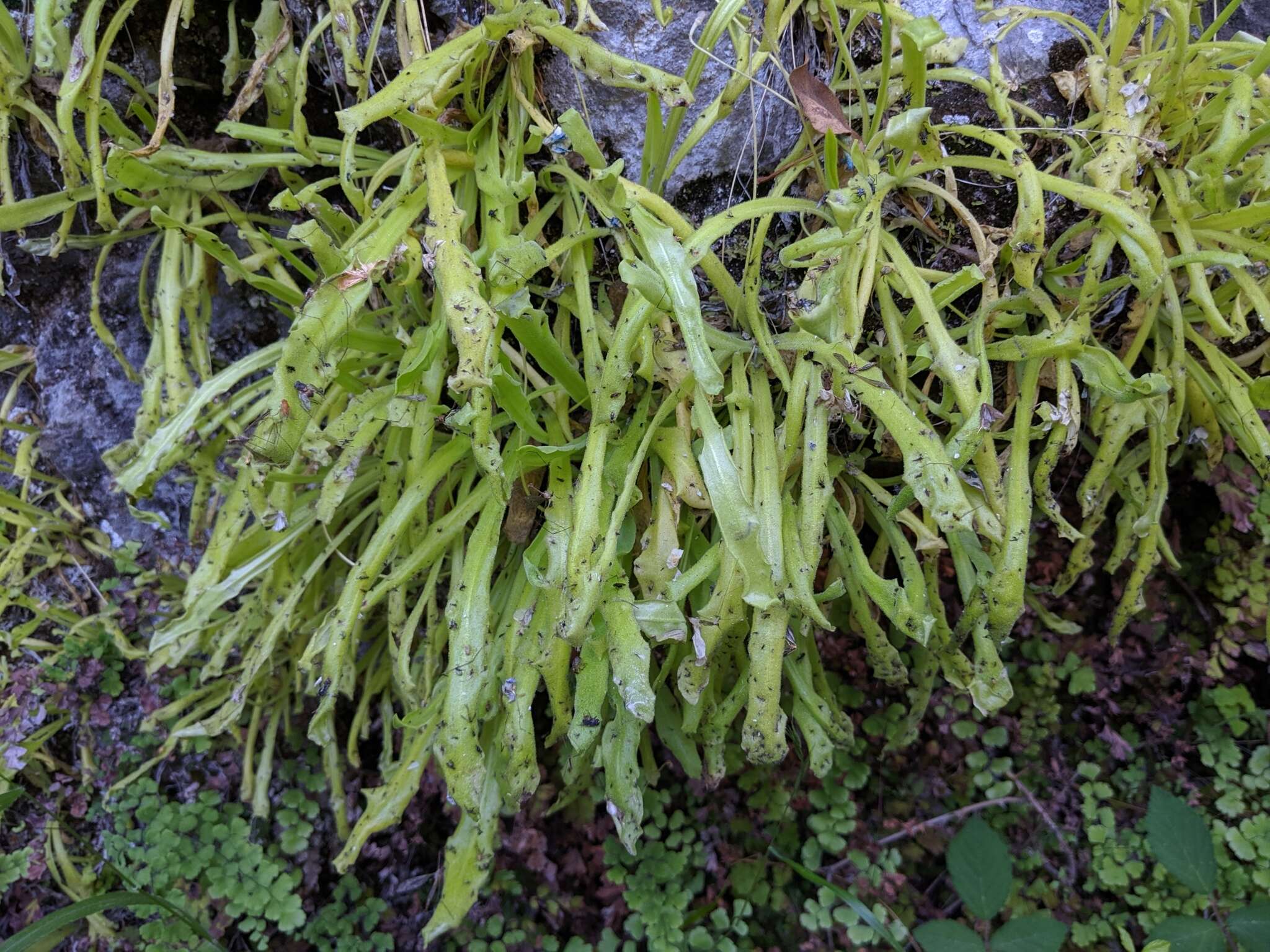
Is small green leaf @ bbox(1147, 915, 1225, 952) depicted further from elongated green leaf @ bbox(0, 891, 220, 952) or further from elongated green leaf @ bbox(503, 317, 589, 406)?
elongated green leaf @ bbox(0, 891, 220, 952)

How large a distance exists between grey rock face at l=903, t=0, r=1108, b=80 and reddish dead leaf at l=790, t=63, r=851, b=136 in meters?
0.21

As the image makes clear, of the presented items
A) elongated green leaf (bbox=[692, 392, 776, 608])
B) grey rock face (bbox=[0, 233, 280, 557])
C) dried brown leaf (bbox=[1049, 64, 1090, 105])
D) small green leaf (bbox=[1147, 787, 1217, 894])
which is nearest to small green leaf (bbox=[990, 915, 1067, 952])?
small green leaf (bbox=[1147, 787, 1217, 894])

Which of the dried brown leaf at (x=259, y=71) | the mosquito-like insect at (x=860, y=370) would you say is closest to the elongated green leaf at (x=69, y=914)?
the dried brown leaf at (x=259, y=71)

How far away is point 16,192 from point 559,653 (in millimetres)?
930

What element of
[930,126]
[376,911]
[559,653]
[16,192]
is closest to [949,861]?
[559,653]

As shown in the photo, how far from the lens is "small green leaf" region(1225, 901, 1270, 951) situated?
91 centimetres

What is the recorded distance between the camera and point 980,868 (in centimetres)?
103

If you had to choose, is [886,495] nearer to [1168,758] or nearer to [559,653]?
[559,653]

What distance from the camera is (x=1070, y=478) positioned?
40.2 inches

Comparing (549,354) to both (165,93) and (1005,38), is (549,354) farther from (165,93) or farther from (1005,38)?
(1005,38)

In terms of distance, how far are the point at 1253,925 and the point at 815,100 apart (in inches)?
42.5

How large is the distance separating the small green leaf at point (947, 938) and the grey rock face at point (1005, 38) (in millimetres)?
1045

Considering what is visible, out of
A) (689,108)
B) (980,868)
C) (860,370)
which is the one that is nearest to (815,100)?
(689,108)

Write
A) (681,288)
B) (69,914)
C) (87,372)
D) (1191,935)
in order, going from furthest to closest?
(87,372) → (1191,935) → (69,914) → (681,288)
